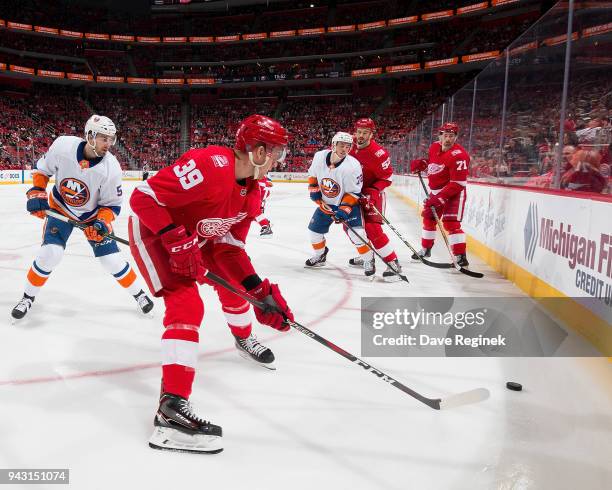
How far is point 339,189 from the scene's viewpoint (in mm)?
4484

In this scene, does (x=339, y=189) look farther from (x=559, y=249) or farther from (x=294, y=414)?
(x=294, y=414)

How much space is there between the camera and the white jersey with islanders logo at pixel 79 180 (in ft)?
9.95

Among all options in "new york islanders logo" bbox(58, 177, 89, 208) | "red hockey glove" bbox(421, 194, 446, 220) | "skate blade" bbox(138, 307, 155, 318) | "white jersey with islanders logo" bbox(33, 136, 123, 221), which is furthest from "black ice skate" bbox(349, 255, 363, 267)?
"new york islanders logo" bbox(58, 177, 89, 208)

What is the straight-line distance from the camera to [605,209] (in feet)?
8.14

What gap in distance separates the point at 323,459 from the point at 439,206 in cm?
369

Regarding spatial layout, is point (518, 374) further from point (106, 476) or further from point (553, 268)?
point (106, 476)

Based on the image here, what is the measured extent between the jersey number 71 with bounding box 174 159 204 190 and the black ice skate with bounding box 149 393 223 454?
0.79 m

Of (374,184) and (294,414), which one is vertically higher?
(374,184)

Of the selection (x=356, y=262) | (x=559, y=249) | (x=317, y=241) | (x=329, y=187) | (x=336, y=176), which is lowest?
(x=356, y=262)

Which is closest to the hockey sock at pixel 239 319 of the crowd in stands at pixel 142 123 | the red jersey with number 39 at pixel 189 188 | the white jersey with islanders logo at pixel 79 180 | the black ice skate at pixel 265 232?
the red jersey with number 39 at pixel 189 188

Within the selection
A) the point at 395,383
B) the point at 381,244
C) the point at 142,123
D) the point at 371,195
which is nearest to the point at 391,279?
the point at 381,244

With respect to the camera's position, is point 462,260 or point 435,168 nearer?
point 462,260

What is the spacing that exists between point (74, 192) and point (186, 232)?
1671 millimetres

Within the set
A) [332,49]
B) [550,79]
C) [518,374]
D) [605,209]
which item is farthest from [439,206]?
[332,49]
